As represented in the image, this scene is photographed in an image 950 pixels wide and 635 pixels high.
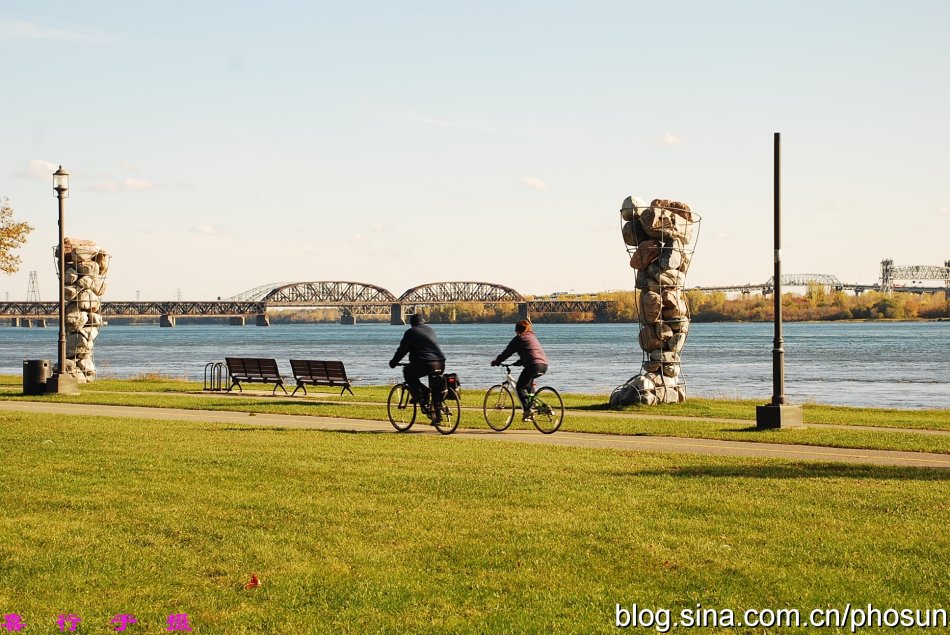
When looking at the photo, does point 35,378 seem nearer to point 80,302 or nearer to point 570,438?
point 80,302

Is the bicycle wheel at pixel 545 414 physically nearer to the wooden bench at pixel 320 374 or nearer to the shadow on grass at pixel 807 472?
the shadow on grass at pixel 807 472

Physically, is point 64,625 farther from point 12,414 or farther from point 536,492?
point 12,414

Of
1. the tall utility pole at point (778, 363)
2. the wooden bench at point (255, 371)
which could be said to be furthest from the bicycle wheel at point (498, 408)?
the wooden bench at point (255, 371)

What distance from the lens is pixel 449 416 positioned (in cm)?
1619

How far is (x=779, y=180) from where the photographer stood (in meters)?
17.9

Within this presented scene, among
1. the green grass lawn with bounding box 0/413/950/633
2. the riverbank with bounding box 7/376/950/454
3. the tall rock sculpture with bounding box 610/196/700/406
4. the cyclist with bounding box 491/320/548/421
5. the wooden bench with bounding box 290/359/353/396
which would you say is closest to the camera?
the green grass lawn with bounding box 0/413/950/633

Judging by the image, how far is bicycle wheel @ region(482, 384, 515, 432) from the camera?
54.9ft

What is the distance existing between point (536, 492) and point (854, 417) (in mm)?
12479

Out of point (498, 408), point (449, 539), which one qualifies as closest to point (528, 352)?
point (498, 408)

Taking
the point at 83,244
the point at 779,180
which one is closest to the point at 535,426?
the point at 779,180

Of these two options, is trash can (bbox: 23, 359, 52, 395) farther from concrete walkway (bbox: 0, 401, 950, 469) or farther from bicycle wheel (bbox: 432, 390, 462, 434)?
bicycle wheel (bbox: 432, 390, 462, 434)

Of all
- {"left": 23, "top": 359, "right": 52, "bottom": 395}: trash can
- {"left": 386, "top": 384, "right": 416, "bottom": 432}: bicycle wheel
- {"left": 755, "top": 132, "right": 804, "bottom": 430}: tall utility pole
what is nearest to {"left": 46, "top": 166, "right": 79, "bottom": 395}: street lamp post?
{"left": 23, "top": 359, "right": 52, "bottom": 395}: trash can

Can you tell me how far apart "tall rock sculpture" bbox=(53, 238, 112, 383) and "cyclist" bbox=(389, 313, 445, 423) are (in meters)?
18.6

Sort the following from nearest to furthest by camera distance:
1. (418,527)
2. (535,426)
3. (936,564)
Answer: (936,564) → (418,527) → (535,426)
